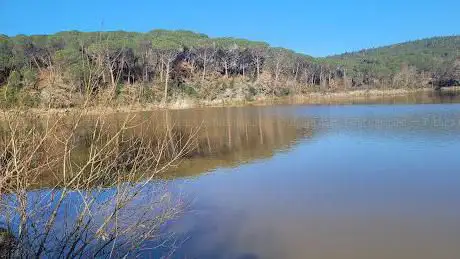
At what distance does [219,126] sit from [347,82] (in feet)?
241

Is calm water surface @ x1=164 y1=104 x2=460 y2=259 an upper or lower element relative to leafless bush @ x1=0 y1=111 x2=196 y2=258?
lower

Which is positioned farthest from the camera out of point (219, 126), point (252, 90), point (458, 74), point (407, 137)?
point (458, 74)

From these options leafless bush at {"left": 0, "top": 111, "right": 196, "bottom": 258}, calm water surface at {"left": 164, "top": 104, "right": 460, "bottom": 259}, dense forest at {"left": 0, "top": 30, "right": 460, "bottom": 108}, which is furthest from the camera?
dense forest at {"left": 0, "top": 30, "right": 460, "bottom": 108}

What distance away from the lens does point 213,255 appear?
8250 millimetres

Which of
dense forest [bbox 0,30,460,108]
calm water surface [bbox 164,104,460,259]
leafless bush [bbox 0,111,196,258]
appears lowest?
calm water surface [bbox 164,104,460,259]

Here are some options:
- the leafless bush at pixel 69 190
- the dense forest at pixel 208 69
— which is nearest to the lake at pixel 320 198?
the leafless bush at pixel 69 190

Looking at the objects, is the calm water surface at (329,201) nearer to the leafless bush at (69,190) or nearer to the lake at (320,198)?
the lake at (320,198)

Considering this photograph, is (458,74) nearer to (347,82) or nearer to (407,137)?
(347,82)

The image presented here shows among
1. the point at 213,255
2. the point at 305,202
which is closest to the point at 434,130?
the point at 305,202

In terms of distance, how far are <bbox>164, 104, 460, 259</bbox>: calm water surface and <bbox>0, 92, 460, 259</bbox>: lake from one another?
2 cm

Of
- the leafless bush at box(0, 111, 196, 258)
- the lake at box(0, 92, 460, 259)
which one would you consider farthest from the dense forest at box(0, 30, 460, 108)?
the leafless bush at box(0, 111, 196, 258)

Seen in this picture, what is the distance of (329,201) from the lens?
1166cm

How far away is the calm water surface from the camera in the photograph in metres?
8.59

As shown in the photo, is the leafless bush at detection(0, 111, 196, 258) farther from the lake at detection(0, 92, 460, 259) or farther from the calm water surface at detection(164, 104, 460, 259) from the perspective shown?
the calm water surface at detection(164, 104, 460, 259)
